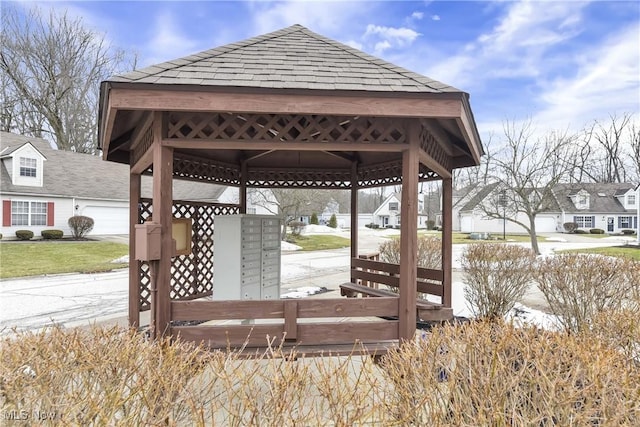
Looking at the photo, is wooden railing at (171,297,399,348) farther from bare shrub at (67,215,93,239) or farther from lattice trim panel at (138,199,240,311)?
bare shrub at (67,215,93,239)

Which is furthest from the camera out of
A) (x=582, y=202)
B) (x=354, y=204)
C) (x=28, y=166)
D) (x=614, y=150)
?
(x=614, y=150)

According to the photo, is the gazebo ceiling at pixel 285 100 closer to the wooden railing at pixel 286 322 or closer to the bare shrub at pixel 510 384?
the wooden railing at pixel 286 322

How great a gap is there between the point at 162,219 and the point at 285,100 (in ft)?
5.14

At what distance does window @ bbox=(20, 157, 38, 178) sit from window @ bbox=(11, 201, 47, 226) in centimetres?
157

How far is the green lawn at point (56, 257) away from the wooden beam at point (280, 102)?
10614 millimetres

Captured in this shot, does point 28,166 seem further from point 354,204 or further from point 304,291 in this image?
point 354,204

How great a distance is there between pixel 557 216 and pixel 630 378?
4201 centimetres

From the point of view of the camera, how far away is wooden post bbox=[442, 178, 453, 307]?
5477 mm

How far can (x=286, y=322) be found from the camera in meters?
3.49

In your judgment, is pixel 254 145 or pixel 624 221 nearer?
pixel 254 145

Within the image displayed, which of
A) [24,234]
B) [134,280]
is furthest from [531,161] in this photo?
[24,234]

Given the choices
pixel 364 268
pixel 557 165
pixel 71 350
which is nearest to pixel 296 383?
pixel 71 350

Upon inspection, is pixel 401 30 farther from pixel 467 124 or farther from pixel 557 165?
pixel 467 124

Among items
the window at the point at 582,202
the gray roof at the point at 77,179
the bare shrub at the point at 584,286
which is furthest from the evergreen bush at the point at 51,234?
the window at the point at 582,202
